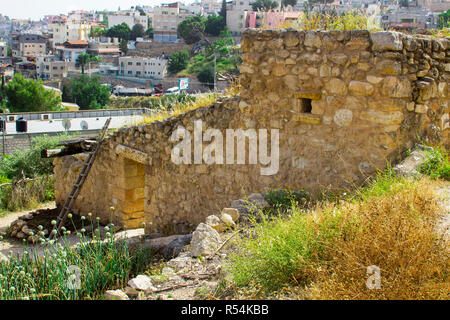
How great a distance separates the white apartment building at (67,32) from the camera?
13125 centimetres

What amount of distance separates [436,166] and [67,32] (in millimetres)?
139158

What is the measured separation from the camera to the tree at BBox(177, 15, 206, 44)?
97688 mm

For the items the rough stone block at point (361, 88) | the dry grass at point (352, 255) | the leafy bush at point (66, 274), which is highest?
the rough stone block at point (361, 88)

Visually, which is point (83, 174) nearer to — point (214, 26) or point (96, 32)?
point (214, 26)

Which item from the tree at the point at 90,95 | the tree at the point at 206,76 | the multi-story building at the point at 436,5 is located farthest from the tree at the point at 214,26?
the multi-story building at the point at 436,5

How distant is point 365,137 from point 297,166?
95cm

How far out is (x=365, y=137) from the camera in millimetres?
5371

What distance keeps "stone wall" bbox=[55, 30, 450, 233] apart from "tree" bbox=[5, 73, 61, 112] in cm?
5471

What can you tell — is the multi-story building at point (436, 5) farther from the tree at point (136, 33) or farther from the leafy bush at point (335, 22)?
the tree at point (136, 33)

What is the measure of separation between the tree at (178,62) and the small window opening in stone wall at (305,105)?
76737 mm

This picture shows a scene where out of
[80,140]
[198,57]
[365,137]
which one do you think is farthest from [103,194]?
[198,57]

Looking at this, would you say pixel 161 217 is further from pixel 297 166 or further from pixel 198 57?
pixel 198 57

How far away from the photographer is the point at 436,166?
5.21m

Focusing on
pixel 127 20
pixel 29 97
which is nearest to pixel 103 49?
pixel 29 97
